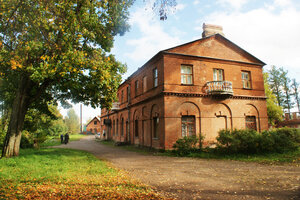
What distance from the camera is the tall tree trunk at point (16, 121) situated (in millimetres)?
11289

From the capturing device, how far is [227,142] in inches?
532

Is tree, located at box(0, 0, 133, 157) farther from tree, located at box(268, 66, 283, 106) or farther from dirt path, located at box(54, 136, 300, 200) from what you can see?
tree, located at box(268, 66, 283, 106)

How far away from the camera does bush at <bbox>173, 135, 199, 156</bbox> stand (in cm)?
1434

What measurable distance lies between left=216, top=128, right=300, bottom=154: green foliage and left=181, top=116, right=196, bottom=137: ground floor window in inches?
112

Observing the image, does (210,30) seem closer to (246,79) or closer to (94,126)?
(246,79)

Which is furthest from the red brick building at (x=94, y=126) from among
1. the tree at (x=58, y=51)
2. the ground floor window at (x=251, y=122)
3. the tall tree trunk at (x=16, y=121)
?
the tall tree trunk at (x=16, y=121)

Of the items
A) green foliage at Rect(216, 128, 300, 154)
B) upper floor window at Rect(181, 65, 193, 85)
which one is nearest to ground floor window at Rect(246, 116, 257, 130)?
green foliage at Rect(216, 128, 300, 154)

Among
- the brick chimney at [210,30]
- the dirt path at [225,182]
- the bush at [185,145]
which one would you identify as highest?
the brick chimney at [210,30]

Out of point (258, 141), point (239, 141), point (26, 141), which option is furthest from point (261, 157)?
point (26, 141)

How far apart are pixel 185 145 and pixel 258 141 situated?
191 inches

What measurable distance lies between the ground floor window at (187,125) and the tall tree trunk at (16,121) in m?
11.2

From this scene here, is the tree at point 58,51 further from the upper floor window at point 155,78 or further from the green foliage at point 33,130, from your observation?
the upper floor window at point 155,78

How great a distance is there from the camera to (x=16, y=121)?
37.8 ft

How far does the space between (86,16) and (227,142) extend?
1169 cm
